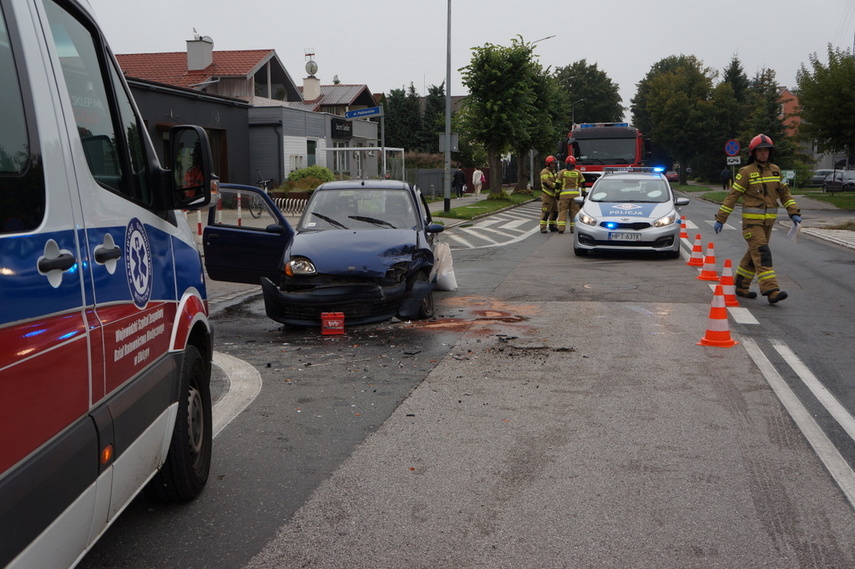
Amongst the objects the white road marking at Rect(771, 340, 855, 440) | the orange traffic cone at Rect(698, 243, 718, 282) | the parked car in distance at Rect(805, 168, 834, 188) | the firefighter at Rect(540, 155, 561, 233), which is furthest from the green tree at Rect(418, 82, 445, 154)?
the white road marking at Rect(771, 340, 855, 440)

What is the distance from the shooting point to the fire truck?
32781mm

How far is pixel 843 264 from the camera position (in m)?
15.8

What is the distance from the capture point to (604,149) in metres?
33.2

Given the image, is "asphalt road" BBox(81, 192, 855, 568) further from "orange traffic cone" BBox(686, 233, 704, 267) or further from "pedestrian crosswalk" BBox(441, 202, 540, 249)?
"pedestrian crosswalk" BBox(441, 202, 540, 249)

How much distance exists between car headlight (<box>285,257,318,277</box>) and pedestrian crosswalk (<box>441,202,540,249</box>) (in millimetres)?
10762

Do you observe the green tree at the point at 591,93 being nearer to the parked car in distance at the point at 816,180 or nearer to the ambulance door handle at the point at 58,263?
the parked car in distance at the point at 816,180

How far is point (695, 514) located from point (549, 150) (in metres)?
48.7

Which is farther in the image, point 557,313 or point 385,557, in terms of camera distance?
point 557,313

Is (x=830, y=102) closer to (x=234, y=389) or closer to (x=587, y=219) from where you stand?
(x=587, y=219)

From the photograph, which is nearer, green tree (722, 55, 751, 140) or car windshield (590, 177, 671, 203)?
car windshield (590, 177, 671, 203)

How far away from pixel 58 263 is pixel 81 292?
20 centimetres

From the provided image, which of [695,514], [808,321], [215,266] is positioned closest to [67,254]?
[695,514]

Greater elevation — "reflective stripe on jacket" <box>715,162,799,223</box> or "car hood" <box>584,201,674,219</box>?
"reflective stripe on jacket" <box>715,162,799,223</box>

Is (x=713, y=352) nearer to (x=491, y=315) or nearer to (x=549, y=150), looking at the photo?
(x=491, y=315)
